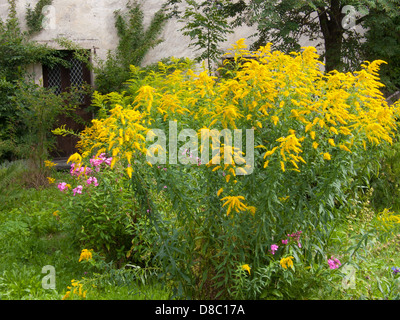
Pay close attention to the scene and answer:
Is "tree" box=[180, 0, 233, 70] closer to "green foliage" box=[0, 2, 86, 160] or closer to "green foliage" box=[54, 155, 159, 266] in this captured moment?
"green foliage" box=[0, 2, 86, 160]

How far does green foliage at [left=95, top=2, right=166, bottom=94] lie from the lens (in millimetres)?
10352

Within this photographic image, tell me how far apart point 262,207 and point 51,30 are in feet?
30.9

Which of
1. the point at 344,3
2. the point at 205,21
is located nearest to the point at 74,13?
the point at 205,21

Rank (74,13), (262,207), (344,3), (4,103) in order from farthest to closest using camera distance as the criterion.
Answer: (74,13), (4,103), (344,3), (262,207)

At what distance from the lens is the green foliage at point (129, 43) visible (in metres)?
10.4

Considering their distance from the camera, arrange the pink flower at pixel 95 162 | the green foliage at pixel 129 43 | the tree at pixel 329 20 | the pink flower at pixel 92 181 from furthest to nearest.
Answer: the green foliage at pixel 129 43
the tree at pixel 329 20
the pink flower at pixel 92 181
the pink flower at pixel 95 162

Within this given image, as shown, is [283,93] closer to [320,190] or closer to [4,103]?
[320,190]

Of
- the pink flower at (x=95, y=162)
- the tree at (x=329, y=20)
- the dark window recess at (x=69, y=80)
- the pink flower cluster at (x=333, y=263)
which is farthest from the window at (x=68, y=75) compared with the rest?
the pink flower cluster at (x=333, y=263)

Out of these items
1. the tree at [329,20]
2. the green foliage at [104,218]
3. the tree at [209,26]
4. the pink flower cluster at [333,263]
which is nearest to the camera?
the pink flower cluster at [333,263]

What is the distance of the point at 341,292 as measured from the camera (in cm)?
326

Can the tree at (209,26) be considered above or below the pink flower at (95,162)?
above

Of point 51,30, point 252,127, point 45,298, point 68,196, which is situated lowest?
point 45,298

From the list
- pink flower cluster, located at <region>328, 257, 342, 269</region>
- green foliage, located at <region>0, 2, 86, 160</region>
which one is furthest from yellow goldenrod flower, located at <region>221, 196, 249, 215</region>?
green foliage, located at <region>0, 2, 86, 160</region>

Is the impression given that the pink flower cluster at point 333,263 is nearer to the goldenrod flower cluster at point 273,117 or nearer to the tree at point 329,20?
the goldenrod flower cluster at point 273,117
